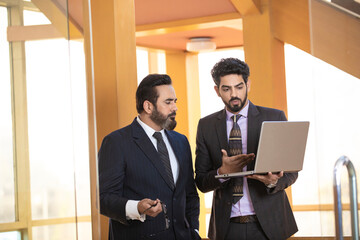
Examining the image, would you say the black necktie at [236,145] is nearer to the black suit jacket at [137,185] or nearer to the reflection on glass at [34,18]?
the black suit jacket at [137,185]

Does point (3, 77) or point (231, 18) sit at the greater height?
point (231, 18)

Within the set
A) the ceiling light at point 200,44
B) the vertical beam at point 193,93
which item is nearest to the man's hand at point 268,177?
the ceiling light at point 200,44

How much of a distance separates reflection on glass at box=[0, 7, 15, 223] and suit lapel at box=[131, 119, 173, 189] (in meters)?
1.13

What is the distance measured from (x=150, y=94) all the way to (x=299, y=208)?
7608 mm

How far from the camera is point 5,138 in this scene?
1.83 meters

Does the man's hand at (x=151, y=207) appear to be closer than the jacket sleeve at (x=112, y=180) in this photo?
Yes

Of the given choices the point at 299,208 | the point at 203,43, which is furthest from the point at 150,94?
the point at 299,208

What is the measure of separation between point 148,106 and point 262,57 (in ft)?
14.0

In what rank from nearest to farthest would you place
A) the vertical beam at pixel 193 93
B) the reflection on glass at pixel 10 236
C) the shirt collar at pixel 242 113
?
the reflection on glass at pixel 10 236, the shirt collar at pixel 242 113, the vertical beam at pixel 193 93

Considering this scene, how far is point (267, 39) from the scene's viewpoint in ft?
23.1

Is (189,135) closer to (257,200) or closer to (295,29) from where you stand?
(295,29)

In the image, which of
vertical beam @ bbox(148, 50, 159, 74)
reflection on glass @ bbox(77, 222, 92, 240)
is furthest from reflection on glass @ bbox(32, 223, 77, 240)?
vertical beam @ bbox(148, 50, 159, 74)

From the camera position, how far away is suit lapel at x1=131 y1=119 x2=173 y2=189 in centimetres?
288

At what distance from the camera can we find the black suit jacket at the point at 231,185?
294cm
